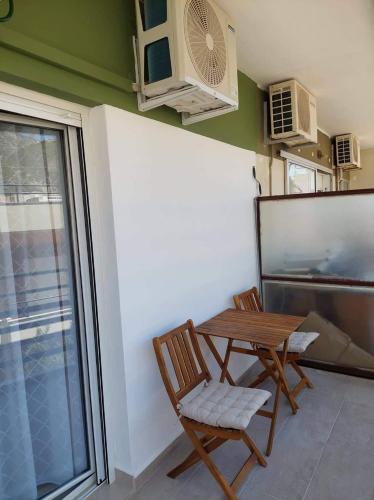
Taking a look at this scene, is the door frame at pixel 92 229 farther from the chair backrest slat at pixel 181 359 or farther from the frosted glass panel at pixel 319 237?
the frosted glass panel at pixel 319 237

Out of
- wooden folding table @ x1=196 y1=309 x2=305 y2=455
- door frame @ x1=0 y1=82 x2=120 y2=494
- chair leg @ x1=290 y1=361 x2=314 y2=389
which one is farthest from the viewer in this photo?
chair leg @ x1=290 y1=361 x2=314 y2=389

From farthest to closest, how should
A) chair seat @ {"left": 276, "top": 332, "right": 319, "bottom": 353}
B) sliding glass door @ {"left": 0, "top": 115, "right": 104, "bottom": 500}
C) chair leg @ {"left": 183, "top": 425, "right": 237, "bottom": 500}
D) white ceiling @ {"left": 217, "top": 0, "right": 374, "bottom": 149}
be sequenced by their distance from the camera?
chair seat @ {"left": 276, "top": 332, "right": 319, "bottom": 353}
white ceiling @ {"left": 217, "top": 0, "right": 374, "bottom": 149}
chair leg @ {"left": 183, "top": 425, "right": 237, "bottom": 500}
sliding glass door @ {"left": 0, "top": 115, "right": 104, "bottom": 500}

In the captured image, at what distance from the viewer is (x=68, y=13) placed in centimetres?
148

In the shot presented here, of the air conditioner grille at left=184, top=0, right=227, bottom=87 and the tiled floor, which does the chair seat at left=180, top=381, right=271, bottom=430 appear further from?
the air conditioner grille at left=184, top=0, right=227, bottom=87

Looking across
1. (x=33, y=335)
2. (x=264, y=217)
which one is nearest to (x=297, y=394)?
(x=264, y=217)

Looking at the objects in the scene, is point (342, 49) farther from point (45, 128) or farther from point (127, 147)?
point (45, 128)

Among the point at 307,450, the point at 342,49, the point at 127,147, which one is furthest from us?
the point at 342,49

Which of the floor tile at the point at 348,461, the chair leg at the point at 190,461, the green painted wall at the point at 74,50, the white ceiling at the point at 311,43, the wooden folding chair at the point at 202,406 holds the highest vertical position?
the white ceiling at the point at 311,43

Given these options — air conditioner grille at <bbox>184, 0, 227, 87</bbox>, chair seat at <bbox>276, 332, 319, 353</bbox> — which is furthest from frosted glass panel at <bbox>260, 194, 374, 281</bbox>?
air conditioner grille at <bbox>184, 0, 227, 87</bbox>

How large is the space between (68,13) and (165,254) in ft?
4.17

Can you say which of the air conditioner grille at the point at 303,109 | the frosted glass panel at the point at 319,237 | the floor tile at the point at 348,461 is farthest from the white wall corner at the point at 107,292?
the air conditioner grille at the point at 303,109

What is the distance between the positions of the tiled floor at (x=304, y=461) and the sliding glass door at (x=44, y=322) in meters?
0.48

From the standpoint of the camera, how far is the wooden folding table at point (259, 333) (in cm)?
202

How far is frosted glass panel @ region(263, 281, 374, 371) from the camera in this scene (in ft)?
9.25
